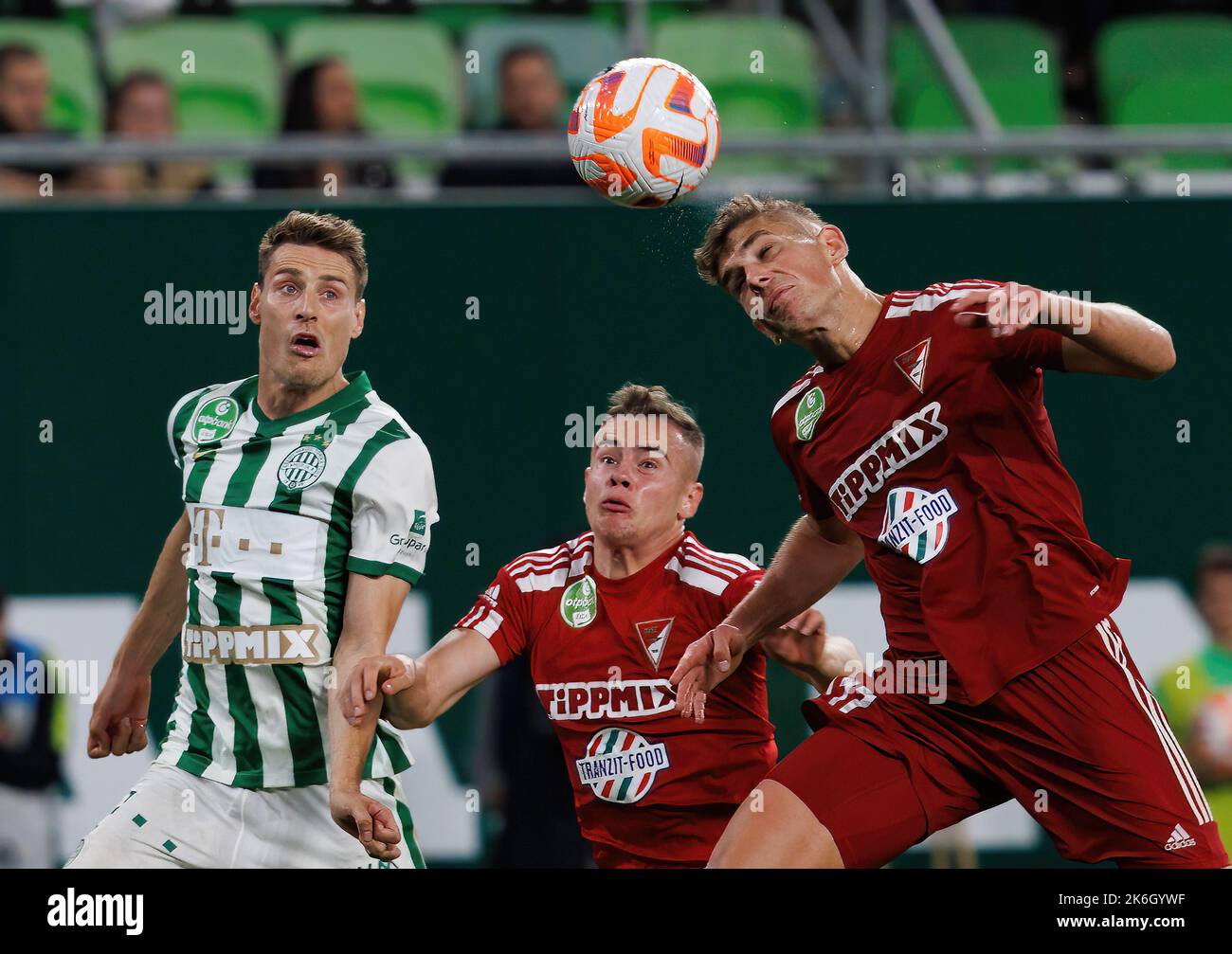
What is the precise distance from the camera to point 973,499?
172 inches

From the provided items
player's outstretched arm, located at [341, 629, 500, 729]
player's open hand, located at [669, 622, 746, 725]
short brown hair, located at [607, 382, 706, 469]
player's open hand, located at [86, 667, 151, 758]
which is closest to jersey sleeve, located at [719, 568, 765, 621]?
player's open hand, located at [669, 622, 746, 725]

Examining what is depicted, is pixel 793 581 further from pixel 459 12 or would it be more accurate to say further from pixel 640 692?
pixel 459 12

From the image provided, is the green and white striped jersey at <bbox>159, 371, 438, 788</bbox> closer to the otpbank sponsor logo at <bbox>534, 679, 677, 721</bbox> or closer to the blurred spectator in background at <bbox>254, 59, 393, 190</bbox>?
the otpbank sponsor logo at <bbox>534, 679, 677, 721</bbox>

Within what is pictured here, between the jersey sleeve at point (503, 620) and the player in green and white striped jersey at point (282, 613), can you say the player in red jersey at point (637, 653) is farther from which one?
the player in green and white striped jersey at point (282, 613)

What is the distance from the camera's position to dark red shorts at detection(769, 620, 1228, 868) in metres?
4.24

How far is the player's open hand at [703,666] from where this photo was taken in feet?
14.8

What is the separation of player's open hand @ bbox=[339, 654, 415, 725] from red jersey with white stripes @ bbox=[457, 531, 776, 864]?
1.64ft

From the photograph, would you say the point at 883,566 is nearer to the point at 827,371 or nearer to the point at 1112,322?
the point at 827,371

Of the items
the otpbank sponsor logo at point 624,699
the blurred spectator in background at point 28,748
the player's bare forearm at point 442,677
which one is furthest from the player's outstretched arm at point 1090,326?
the blurred spectator in background at point 28,748

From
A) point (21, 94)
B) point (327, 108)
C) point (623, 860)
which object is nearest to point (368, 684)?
point (623, 860)

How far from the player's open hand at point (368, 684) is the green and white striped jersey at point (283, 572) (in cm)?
24

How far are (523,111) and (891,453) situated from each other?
274 centimetres

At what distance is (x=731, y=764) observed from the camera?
4.75 meters

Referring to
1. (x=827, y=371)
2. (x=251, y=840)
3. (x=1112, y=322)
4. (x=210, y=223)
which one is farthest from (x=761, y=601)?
(x=210, y=223)
